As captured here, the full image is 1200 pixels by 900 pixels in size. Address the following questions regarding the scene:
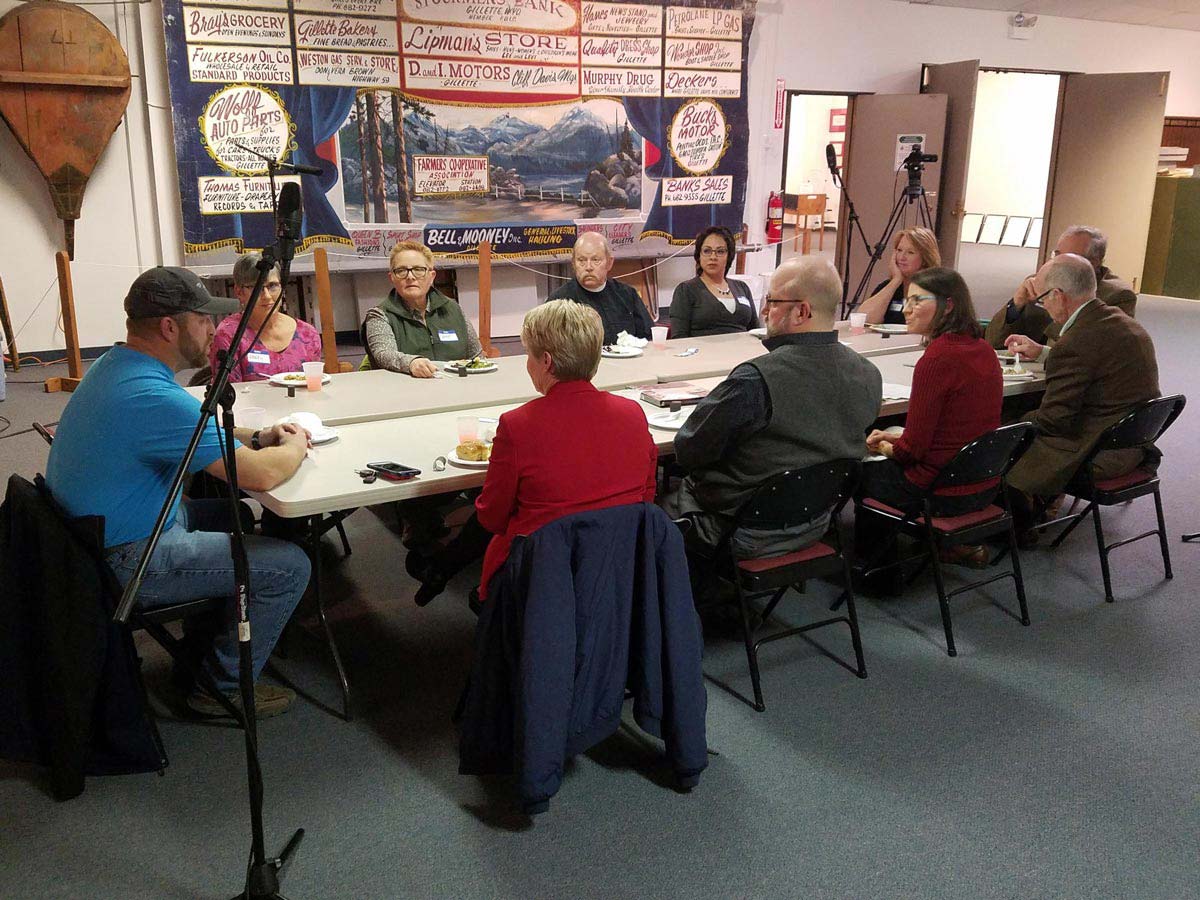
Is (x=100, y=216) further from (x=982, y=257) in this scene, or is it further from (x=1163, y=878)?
(x=982, y=257)

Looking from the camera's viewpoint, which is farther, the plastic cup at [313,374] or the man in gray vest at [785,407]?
the plastic cup at [313,374]

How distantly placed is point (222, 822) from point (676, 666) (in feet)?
3.59

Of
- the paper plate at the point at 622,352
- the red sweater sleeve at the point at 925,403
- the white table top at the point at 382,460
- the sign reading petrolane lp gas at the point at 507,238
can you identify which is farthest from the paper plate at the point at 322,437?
the sign reading petrolane lp gas at the point at 507,238

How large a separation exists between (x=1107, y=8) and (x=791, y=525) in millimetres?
10570

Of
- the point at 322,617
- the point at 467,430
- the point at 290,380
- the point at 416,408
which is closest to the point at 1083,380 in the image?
the point at 467,430

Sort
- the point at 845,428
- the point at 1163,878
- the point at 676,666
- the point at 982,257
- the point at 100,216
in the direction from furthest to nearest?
1. the point at 982,257
2. the point at 100,216
3. the point at 845,428
4. the point at 676,666
5. the point at 1163,878

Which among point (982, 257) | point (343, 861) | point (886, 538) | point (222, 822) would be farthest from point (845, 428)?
point (982, 257)

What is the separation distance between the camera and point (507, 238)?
24.3 feet

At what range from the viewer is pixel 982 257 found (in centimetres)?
1353

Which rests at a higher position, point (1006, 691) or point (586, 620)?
point (586, 620)

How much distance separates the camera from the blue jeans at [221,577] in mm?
2307

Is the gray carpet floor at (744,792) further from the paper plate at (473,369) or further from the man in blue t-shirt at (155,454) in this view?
the paper plate at (473,369)

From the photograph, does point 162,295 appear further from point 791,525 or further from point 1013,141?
point 1013,141

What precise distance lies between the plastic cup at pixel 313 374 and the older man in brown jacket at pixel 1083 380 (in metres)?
2.56
